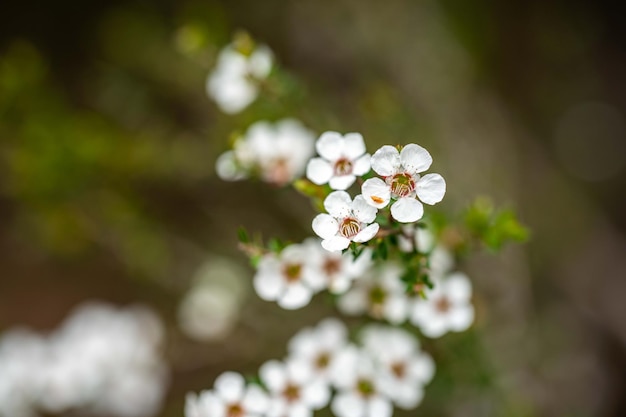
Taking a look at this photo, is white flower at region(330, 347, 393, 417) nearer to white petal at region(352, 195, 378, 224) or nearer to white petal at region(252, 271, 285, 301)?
white petal at region(252, 271, 285, 301)

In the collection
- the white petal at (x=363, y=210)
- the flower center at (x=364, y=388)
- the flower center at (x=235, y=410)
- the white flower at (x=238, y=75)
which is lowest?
the flower center at (x=235, y=410)

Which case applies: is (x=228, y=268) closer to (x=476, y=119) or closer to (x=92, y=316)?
(x=92, y=316)

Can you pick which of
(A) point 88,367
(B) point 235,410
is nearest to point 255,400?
(B) point 235,410

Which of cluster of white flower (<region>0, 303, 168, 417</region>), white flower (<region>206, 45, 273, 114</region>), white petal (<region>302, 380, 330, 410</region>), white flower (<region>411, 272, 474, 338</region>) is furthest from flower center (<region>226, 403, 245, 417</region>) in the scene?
cluster of white flower (<region>0, 303, 168, 417</region>)

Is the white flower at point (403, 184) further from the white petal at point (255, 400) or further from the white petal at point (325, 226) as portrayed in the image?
the white petal at point (255, 400)

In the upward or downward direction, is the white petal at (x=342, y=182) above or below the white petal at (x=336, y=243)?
above

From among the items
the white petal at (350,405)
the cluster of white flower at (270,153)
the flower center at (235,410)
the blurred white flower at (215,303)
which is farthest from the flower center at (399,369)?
the blurred white flower at (215,303)

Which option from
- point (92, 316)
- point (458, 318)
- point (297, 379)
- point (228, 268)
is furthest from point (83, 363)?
point (458, 318)
